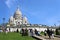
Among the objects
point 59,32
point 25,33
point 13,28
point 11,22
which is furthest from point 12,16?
point 25,33

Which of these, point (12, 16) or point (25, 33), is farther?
point (12, 16)

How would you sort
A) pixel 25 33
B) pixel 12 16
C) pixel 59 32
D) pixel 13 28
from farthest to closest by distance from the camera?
pixel 12 16 → pixel 13 28 → pixel 59 32 → pixel 25 33

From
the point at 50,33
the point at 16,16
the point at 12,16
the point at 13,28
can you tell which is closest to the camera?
the point at 50,33

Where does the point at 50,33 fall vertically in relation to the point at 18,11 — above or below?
Answer: below

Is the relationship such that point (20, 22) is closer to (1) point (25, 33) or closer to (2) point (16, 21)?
(2) point (16, 21)

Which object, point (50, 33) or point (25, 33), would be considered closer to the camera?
point (50, 33)

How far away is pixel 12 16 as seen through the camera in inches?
5133

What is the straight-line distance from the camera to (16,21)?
126m

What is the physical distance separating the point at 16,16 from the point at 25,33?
313 feet

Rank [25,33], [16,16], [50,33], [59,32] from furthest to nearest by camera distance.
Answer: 1. [16,16]
2. [59,32]
3. [25,33]
4. [50,33]

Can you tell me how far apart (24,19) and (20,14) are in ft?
15.8

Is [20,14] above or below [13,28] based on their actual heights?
above

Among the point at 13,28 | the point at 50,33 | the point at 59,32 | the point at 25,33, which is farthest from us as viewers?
the point at 13,28

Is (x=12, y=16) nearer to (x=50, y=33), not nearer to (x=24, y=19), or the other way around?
(x=24, y=19)
